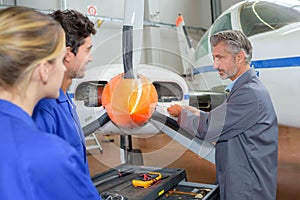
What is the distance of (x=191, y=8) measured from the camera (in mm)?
10500

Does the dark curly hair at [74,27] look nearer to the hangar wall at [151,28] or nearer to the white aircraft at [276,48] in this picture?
the hangar wall at [151,28]

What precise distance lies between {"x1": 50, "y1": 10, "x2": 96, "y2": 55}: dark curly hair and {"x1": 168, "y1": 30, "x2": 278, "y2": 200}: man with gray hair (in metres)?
0.79

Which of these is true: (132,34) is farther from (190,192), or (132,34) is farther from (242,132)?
(190,192)

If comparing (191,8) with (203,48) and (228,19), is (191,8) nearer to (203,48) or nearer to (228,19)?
(203,48)

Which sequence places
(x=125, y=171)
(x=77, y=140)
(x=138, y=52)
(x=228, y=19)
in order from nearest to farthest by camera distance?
(x=77, y=140)
(x=138, y=52)
(x=125, y=171)
(x=228, y=19)

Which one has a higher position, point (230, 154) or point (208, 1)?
point (208, 1)

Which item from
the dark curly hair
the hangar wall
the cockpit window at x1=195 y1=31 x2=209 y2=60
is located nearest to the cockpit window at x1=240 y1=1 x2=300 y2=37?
the hangar wall

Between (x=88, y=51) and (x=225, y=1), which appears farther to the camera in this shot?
(x=225, y=1)

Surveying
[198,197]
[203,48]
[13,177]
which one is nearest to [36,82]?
[13,177]

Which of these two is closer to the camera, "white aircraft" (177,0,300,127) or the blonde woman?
the blonde woman

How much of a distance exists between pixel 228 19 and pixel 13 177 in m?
3.18

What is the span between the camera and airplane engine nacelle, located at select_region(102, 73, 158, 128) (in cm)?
145

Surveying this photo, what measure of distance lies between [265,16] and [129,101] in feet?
6.47

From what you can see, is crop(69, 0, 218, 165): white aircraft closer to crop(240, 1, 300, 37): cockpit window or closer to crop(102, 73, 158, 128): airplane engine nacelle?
crop(102, 73, 158, 128): airplane engine nacelle
